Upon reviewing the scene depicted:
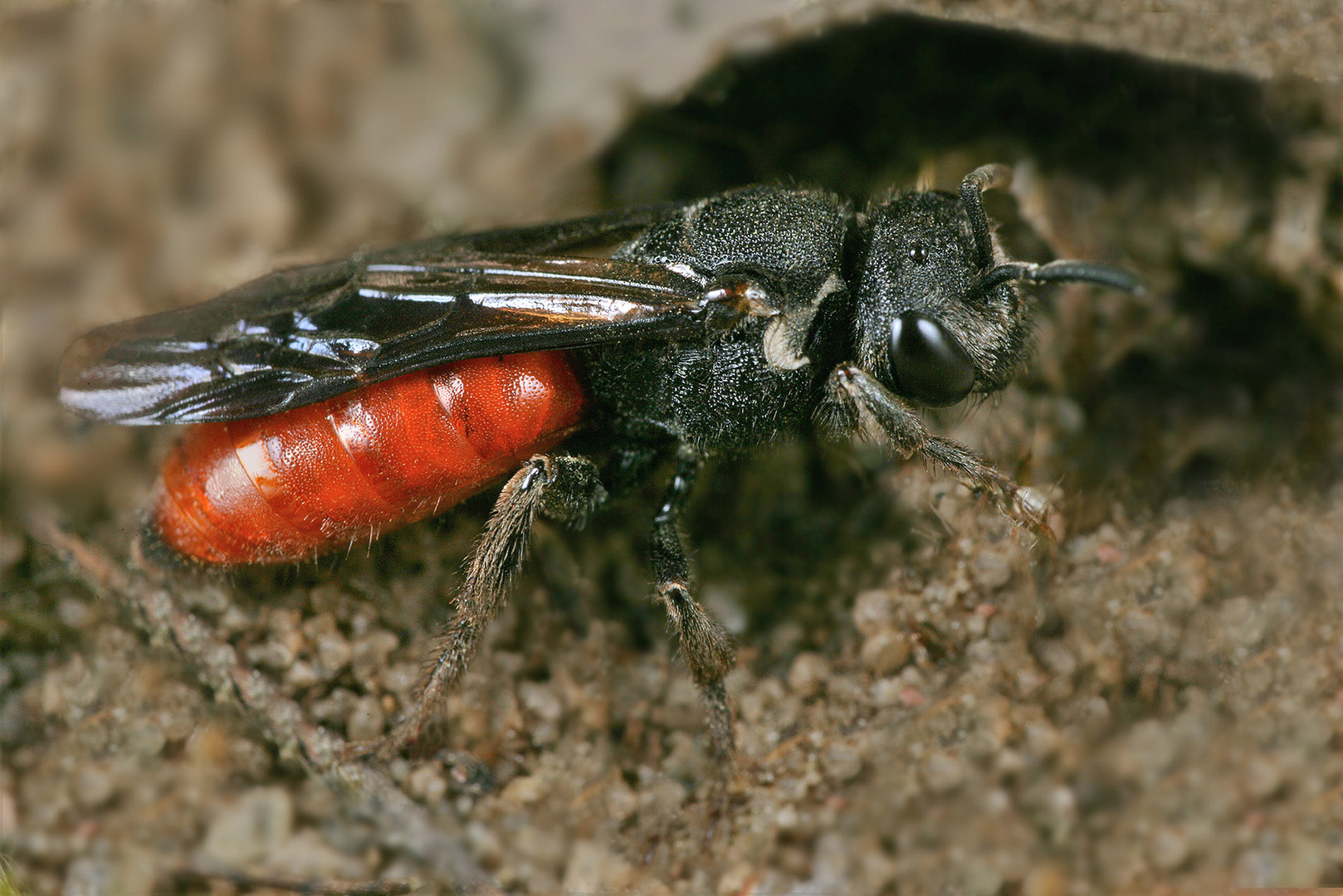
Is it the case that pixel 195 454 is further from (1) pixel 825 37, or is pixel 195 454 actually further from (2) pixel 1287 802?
(2) pixel 1287 802

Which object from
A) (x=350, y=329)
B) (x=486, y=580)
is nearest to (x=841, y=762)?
(x=486, y=580)

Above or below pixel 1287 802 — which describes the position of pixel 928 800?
above

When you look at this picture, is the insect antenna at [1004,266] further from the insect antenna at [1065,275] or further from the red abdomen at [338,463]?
the red abdomen at [338,463]

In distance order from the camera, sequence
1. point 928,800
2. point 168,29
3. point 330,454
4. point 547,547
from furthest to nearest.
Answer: point 168,29, point 547,547, point 330,454, point 928,800

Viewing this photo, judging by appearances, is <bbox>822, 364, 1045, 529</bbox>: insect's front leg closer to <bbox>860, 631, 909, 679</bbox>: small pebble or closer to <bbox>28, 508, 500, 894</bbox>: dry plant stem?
<bbox>860, 631, 909, 679</bbox>: small pebble

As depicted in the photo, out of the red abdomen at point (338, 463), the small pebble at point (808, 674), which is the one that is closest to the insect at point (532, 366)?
the red abdomen at point (338, 463)

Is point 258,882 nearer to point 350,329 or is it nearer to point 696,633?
point 696,633

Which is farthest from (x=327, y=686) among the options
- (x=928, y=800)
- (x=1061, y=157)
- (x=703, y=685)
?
(x=1061, y=157)
